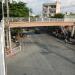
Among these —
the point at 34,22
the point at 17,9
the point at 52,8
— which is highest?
the point at 52,8

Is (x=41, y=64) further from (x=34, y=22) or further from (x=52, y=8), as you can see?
(x=52, y=8)

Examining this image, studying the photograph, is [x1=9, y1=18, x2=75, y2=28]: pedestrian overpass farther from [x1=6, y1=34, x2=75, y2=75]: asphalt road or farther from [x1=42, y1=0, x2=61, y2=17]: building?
[x1=42, y1=0, x2=61, y2=17]: building

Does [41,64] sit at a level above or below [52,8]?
below

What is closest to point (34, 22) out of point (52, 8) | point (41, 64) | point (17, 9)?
point (17, 9)

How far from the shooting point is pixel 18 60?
1378 inches

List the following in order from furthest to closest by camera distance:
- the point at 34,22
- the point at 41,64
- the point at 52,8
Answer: the point at 52,8 < the point at 34,22 < the point at 41,64

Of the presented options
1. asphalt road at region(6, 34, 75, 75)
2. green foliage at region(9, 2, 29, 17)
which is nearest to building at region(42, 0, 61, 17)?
green foliage at region(9, 2, 29, 17)

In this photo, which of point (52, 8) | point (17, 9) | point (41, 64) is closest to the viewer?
point (41, 64)

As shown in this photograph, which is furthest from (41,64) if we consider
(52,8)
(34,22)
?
(52,8)

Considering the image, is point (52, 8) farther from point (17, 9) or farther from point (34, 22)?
point (34, 22)

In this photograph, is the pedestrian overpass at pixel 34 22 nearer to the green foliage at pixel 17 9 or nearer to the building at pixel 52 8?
the green foliage at pixel 17 9

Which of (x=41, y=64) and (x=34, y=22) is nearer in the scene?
(x=41, y=64)

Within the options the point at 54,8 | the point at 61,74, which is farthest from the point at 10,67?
the point at 54,8

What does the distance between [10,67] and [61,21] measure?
1150 inches
